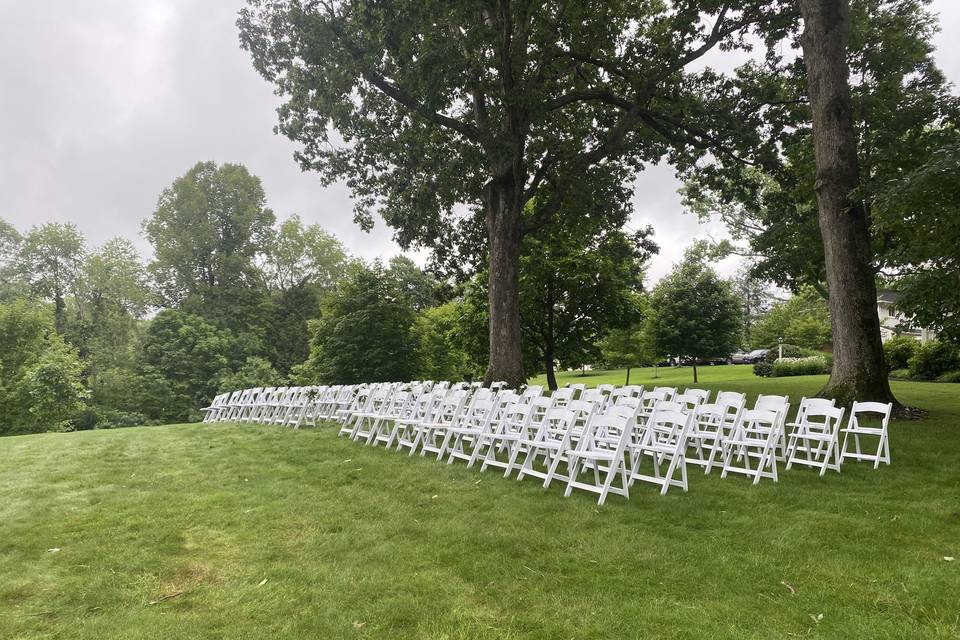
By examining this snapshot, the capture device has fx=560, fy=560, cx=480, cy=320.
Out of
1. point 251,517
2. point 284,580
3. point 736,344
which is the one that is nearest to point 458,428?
point 251,517

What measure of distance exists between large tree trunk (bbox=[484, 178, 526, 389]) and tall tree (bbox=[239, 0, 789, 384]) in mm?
31

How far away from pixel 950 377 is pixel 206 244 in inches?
1466

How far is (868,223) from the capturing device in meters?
10.5

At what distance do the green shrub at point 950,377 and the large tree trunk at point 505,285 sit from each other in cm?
1437

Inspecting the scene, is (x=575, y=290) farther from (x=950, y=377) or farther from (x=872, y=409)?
(x=950, y=377)

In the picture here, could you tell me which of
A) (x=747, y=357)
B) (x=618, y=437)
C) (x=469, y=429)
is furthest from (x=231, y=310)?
(x=747, y=357)

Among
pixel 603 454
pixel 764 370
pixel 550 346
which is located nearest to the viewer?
pixel 603 454

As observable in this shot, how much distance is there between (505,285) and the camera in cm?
1319

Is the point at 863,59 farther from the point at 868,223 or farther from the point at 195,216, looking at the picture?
the point at 195,216

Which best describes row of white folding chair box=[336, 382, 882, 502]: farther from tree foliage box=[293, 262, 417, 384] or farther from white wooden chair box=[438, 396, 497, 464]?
tree foliage box=[293, 262, 417, 384]

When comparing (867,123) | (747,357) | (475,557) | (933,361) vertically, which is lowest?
(475,557)

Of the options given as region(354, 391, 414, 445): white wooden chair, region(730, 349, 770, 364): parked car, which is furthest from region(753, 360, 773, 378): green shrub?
Answer: region(354, 391, 414, 445): white wooden chair

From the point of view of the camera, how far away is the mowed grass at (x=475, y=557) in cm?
297

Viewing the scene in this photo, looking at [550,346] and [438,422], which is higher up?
[550,346]
